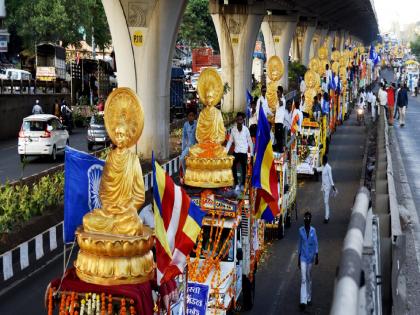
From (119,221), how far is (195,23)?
63874 mm

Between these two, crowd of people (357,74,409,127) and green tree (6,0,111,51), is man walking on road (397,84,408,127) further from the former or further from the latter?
green tree (6,0,111,51)

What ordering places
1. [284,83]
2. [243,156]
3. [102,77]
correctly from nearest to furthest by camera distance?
[243,156] < [102,77] < [284,83]

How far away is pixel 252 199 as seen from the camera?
12.5 m

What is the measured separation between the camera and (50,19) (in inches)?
2057

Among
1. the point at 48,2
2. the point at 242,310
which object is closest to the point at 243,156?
the point at 242,310

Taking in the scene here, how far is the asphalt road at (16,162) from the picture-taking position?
24.8 meters

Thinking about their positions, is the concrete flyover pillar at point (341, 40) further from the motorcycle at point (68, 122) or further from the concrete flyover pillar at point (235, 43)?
the motorcycle at point (68, 122)

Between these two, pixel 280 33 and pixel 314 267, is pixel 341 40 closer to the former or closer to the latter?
pixel 280 33

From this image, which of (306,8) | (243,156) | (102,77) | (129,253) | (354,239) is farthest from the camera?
(306,8)

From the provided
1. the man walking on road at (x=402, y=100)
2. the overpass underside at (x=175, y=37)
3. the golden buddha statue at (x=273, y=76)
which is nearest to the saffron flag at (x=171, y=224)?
the overpass underside at (x=175, y=37)

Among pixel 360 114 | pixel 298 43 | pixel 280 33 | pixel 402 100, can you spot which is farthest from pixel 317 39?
pixel 402 100

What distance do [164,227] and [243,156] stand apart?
7454 mm

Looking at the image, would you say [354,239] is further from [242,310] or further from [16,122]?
[16,122]

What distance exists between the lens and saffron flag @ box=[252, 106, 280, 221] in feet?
41.3
